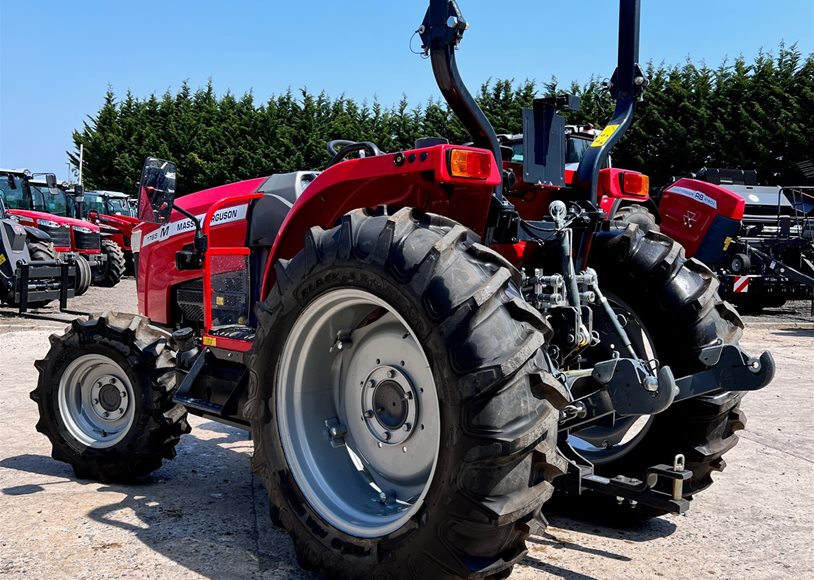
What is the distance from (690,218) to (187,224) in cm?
893

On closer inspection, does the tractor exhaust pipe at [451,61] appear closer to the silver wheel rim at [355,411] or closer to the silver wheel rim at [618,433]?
the silver wheel rim at [355,411]

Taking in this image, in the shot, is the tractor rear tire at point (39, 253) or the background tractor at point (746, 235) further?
the tractor rear tire at point (39, 253)

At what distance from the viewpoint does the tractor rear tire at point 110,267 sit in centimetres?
1798

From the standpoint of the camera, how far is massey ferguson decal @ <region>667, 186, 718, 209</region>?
11.7 meters

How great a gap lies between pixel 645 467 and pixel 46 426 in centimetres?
316

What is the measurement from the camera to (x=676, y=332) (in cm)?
A: 364

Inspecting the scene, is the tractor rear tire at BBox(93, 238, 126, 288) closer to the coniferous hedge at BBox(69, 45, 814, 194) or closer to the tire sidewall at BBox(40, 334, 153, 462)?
the coniferous hedge at BBox(69, 45, 814, 194)

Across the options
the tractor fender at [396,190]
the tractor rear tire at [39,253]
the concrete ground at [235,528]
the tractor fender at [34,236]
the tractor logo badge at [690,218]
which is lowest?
the concrete ground at [235,528]

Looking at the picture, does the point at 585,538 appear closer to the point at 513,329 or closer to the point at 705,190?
the point at 513,329

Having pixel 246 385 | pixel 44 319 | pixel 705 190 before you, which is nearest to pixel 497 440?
pixel 246 385

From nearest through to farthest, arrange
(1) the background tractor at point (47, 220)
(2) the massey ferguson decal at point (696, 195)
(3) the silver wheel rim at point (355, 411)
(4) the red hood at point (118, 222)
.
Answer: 1. (3) the silver wheel rim at point (355, 411)
2. (2) the massey ferguson decal at point (696, 195)
3. (1) the background tractor at point (47, 220)
4. (4) the red hood at point (118, 222)

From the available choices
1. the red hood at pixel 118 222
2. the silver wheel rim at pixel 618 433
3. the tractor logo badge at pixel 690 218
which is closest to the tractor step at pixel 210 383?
the silver wheel rim at pixel 618 433

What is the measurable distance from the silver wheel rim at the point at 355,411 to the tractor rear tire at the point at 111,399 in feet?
4.16

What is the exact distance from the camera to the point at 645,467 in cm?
374
